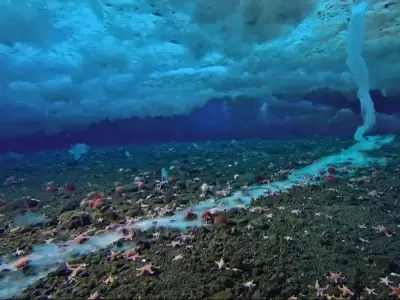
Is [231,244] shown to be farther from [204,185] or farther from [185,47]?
[185,47]

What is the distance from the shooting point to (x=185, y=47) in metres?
26.9

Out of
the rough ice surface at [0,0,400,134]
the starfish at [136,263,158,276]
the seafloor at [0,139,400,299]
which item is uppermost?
the rough ice surface at [0,0,400,134]

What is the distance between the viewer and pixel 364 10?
1980cm

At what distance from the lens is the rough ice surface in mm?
19719

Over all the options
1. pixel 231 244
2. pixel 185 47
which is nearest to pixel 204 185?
pixel 231 244

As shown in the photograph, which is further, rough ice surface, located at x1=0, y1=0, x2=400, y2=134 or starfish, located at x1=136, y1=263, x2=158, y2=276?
rough ice surface, located at x1=0, y1=0, x2=400, y2=134

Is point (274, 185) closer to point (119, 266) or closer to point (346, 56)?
point (119, 266)

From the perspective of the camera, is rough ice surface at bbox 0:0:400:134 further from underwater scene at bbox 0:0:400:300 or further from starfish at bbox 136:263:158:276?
starfish at bbox 136:263:158:276

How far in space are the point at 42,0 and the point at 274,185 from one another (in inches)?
699

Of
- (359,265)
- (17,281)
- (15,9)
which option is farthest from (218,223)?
(15,9)

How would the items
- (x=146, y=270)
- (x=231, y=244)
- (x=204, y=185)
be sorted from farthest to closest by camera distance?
(x=204, y=185)
(x=231, y=244)
(x=146, y=270)

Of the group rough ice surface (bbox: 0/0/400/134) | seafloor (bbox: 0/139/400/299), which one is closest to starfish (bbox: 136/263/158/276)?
seafloor (bbox: 0/139/400/299)

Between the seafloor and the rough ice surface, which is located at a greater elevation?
the rough ice surface

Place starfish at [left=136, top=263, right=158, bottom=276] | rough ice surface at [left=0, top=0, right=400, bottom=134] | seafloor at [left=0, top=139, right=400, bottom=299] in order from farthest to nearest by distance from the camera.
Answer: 1. rough ice surface at [left=0, top=0, right=400, bottom=134]
2. starfish at [left=136, top=263, right=158, bottom=276]
3. seafloor at [left=0, top=139, right=400, bottom=299]
